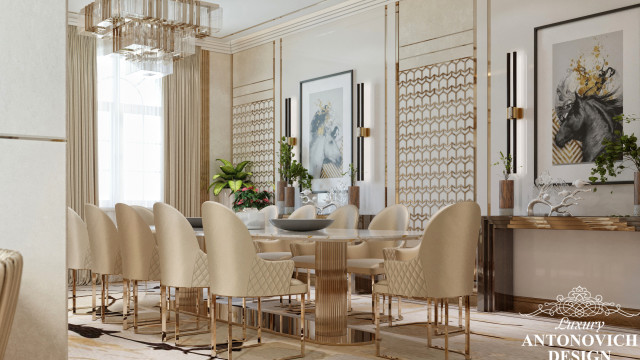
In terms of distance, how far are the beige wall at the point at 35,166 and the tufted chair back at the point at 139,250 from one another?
2.75 metres

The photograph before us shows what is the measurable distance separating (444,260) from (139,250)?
7.06ft

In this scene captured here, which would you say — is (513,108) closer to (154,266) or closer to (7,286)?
(154,266)

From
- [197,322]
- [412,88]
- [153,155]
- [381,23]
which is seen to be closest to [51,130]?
[197,322]

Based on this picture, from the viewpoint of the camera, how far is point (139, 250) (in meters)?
4.45

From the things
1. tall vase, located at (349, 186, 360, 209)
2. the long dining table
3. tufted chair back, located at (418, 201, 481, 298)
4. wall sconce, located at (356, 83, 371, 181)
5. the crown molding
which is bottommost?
the long dining table

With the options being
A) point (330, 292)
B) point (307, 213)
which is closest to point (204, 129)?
point (307, 213)

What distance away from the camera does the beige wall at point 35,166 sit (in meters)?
1.65

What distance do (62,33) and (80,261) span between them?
13.1ft

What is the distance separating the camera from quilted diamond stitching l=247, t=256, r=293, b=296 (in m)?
3.55

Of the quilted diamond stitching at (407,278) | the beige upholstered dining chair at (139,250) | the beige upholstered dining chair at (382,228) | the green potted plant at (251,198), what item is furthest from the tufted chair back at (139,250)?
the green potted plant at (251,198)

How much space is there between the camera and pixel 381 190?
22.7 feet

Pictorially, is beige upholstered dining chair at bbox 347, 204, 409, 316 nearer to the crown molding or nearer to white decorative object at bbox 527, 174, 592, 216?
white decorative object at bbox 527, 174, 592, 216

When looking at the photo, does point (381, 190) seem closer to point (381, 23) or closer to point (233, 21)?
point (381, 23)

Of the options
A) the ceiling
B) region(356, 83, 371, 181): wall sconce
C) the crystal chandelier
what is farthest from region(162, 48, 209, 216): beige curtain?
region(356, 83, 371, 181): wall sconce
